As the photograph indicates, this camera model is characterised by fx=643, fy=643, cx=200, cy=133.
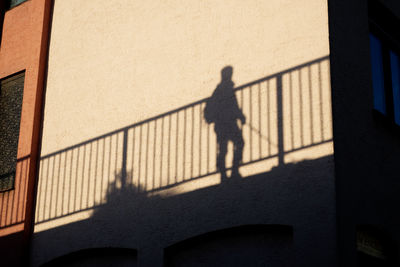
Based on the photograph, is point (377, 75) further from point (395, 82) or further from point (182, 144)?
point (182, 144)

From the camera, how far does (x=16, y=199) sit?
11.1 meters

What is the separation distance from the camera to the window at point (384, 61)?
991 cm

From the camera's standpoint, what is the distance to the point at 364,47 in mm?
9109

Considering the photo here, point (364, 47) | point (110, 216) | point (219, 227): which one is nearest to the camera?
point (219, 227)

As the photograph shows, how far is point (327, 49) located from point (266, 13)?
3.86 ft

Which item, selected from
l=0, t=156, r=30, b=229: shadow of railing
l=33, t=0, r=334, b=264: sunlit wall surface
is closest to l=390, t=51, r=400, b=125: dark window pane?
l=33, t=0, r=334, b=264: sunlit wall surface

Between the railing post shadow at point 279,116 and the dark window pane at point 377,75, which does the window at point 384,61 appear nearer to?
the dark window pane at point 377,75

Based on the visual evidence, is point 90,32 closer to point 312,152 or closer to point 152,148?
point 152,148

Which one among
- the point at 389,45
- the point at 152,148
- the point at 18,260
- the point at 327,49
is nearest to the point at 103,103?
the point at 152,148

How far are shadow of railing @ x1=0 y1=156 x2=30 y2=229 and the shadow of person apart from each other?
151 inches

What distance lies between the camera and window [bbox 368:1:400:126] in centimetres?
991

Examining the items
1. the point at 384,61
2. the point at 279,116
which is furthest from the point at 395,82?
the point at 279,116

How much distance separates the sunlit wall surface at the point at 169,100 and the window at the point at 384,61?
6.44 feet

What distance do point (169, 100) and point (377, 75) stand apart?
325 cm
